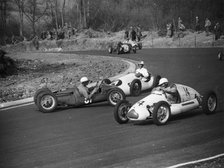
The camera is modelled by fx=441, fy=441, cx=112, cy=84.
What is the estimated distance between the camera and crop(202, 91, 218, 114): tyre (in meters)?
10.4

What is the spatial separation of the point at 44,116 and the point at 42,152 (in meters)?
3.79

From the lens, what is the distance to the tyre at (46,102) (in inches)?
488

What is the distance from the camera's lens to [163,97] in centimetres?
1014

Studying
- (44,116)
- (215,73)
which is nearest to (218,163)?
(44,116)

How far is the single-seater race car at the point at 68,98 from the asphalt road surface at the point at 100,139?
0.23m

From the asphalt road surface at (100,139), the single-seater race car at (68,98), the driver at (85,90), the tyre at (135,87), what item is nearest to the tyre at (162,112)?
the asphalt road surface at (100,139)

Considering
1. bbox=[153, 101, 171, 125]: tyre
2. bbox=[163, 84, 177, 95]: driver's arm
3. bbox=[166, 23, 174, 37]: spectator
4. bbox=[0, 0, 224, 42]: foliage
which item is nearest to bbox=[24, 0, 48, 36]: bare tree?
bbox=[0, 0, 224, 42]: foliage

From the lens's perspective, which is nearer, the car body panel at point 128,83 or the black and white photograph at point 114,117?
the black and white photograph at point 114,117

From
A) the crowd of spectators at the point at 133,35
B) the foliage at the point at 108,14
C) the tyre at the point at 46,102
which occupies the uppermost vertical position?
the foliage at the point at 108,14

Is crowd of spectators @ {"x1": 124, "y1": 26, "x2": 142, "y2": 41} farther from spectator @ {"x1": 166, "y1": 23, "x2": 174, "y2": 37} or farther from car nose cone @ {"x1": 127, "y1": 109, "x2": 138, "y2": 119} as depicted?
car nose cone @ {"x1": 127, "y1": 109, "x2": 138, "y2": 119}

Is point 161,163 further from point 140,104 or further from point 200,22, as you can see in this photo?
point 200,22

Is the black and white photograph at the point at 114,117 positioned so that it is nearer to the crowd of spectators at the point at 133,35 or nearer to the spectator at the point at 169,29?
the spectator at the point at 169,29

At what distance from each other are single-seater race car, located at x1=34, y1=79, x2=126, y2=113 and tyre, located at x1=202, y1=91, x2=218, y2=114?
2.98 m

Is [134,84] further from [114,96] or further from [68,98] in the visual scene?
[68,98]
